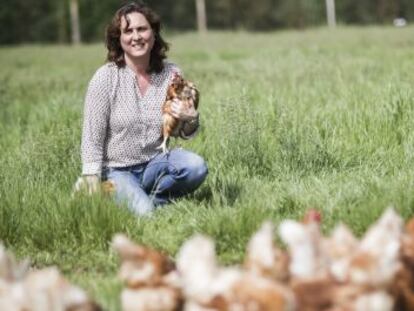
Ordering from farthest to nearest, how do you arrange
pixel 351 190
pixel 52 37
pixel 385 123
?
pixel 52 37 → pixel 385 123 → pixel 351 190

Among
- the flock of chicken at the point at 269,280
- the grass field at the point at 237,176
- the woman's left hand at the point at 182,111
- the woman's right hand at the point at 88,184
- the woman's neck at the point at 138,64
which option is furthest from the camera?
the woman's neck at the point at 138,64

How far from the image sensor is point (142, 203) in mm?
4359

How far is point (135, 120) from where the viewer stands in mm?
4605

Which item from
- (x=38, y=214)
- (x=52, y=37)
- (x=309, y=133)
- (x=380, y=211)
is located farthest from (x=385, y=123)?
(x=52, y=37)

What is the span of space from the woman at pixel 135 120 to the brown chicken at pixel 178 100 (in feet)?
0.31

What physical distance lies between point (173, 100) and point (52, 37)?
45292 mm

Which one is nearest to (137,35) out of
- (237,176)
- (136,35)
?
(136,35)

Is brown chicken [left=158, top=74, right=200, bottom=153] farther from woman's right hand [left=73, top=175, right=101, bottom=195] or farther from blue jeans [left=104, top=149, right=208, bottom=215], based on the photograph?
woman's right hand [left=73, top=175, right=101, bottom=195]

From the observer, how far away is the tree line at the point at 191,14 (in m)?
44.6

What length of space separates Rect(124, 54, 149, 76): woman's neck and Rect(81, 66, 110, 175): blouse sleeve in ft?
0.55

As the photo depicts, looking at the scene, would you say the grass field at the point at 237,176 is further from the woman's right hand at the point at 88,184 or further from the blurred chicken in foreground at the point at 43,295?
the blurred chicken in foreground at the point at 43,295

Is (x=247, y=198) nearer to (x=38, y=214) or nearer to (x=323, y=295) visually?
(x=38, y=214)

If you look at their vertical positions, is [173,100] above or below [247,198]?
above

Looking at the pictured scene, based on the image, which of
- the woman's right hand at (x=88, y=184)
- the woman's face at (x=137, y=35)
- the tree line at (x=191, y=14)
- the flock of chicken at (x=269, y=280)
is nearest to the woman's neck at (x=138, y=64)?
the woman's face at (x=137, y=35)
